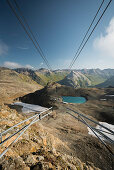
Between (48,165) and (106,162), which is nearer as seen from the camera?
(48,165)

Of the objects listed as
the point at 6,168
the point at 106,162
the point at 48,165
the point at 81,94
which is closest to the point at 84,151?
the point at 106,162

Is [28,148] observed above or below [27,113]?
above

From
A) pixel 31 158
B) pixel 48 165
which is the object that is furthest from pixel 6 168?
pixel 48 165

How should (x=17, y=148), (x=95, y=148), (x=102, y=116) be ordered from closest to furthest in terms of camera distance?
(x=17, y=148), (x=95, y=148), (x=102, y=116)

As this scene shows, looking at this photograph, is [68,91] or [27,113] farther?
[68,91]

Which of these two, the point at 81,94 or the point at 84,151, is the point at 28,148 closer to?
the point at 84,151

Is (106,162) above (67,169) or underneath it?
underneath

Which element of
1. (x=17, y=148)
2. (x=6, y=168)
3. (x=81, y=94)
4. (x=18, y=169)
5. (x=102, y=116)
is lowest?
(x=102, y=116)

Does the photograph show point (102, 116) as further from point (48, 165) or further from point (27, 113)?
point (48, 165)

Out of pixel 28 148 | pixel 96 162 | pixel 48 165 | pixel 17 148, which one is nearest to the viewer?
pixel 48 165
